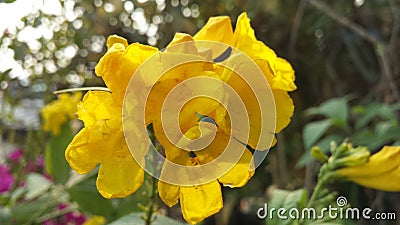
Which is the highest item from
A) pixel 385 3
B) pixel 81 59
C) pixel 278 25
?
pixel 385 3

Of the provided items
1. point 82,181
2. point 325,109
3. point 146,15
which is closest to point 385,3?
point 325,109

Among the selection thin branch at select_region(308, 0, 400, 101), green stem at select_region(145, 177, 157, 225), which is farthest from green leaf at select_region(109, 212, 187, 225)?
thin branch at select_region(308, 0, 400, 101)

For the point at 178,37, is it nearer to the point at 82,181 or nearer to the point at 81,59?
the point at 82,181

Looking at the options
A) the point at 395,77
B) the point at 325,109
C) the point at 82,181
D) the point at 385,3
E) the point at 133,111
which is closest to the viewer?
the point at 133,111

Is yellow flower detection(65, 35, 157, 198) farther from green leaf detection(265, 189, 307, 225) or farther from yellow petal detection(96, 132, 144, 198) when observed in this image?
green leaf detection(265, 189, 307, 225)

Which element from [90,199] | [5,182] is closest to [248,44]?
[90,199]

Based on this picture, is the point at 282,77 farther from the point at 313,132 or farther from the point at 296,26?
the point at 296,26

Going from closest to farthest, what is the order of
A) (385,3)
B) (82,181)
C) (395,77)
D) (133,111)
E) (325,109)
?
(133,111) < (82,181) < (325,109) < (395,77) < (385,3)

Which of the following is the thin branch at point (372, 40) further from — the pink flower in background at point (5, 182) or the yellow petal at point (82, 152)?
the yellow petal at point (82, 152)
